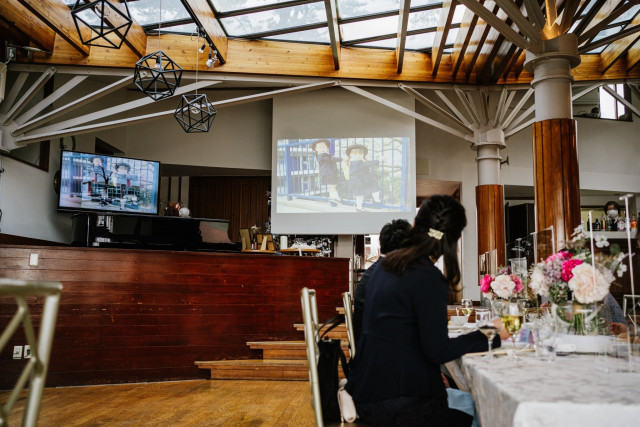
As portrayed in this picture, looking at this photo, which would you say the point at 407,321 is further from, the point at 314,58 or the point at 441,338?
the point at 314,58

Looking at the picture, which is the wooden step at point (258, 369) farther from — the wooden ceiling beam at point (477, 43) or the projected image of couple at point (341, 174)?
the wooden ceiling beam at point (477, 43)

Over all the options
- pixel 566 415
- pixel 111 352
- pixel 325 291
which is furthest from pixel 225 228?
pixel 566 415

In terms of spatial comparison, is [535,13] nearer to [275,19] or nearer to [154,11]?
[275,19]

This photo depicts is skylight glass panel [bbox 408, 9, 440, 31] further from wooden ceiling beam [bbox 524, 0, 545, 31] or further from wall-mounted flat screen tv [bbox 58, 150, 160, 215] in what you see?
wall-mounted flat screen tv [bbox 58, 150, 160, 215]

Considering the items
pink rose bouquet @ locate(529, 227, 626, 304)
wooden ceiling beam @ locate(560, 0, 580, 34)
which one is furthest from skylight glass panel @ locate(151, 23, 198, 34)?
pink rose bouquet @ locate(529, 227, 626, 304)

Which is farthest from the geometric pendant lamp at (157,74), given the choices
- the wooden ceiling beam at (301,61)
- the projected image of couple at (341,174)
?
the projected image of couple at (341,174)

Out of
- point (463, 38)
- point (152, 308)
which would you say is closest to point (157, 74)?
point (152, 308)

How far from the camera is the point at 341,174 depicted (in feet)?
32.4

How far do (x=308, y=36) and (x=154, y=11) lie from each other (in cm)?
231

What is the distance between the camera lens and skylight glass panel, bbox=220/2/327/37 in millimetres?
8297

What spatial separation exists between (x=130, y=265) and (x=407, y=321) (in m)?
4.81

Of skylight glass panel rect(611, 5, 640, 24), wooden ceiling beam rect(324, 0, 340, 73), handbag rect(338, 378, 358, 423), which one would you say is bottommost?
handbag rect(338, 378, 358, 423)

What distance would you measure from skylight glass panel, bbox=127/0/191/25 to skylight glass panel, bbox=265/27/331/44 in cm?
151

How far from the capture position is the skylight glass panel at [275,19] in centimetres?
830
